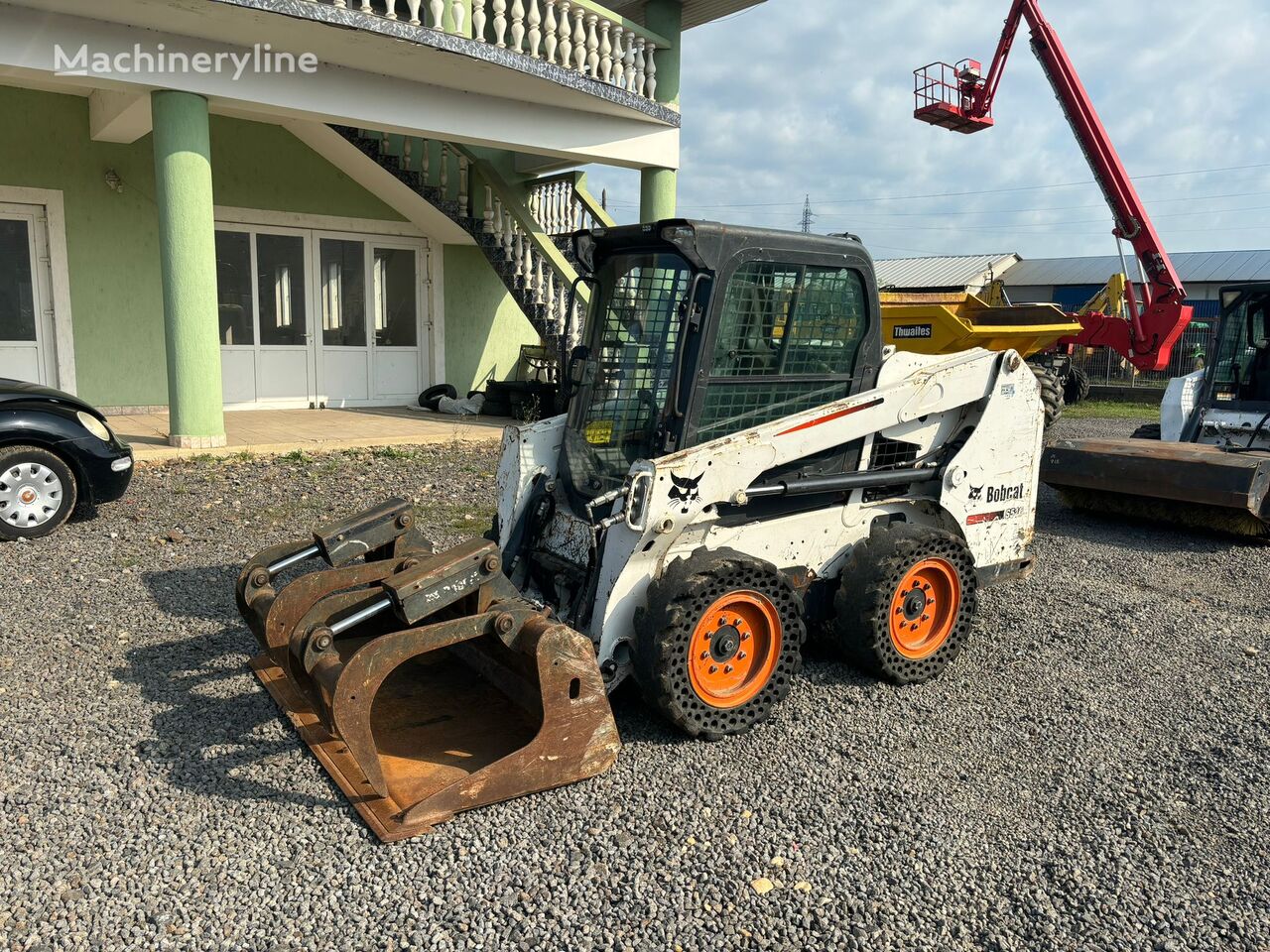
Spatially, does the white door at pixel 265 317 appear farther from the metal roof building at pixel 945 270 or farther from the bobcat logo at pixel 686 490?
the metal roof building at pixel 945 270

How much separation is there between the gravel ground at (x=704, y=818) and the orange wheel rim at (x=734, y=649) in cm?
22

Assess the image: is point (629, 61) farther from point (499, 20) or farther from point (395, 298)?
point (395, 298)

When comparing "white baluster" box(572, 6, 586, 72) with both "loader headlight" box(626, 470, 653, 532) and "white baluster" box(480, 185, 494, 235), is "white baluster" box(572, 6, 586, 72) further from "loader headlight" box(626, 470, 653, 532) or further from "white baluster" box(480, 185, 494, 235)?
"loader headlight" box(626, 470, 653, 532)

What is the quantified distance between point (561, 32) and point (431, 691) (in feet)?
30.1

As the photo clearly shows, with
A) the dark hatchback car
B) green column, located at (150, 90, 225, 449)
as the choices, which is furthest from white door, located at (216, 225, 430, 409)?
the dark hatchback car

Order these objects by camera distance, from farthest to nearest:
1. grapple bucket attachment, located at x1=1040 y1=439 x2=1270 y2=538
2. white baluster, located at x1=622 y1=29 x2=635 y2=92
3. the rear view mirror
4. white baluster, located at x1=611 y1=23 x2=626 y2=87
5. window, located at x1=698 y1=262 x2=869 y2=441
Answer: white baluster, located at x1=622 y1=29 x2=635 y2=92 < white baluster, located at x1=611 y1=23 x2=626 y2=87 < grapple bucket attachment, located at x1=1040 y1=439 x2=1270 y2=538 < the rear view mirror < window, located at x1=698 y1=262 x2=869 y2=441

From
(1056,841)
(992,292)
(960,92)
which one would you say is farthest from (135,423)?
(992,292)

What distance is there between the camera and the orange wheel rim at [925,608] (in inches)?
183

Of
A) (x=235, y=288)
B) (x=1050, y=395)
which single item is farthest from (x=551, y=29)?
(x=1050, y=395)

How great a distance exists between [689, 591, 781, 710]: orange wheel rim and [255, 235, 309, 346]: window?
1068 cm

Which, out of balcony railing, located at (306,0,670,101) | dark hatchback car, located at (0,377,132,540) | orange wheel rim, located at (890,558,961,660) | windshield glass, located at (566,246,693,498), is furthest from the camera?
balcony railing, located at (306,0,670,101)

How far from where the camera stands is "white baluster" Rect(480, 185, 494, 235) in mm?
13016

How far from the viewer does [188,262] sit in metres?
9.02

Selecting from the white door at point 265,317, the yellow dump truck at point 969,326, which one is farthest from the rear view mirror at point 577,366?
the white door at point 265,317
